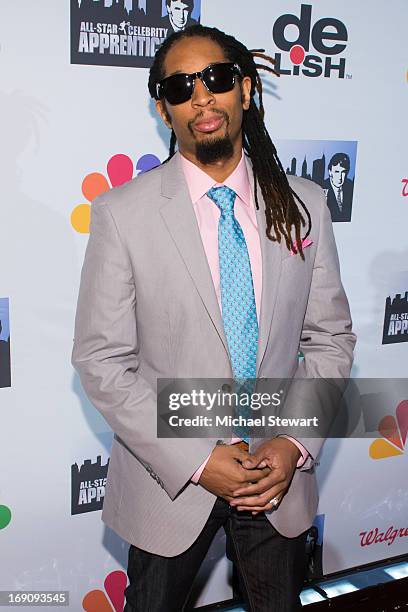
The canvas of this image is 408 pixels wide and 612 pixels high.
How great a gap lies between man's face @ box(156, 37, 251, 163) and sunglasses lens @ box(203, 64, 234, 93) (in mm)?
13

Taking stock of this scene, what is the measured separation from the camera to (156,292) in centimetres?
182

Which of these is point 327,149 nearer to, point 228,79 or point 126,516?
point 228,79

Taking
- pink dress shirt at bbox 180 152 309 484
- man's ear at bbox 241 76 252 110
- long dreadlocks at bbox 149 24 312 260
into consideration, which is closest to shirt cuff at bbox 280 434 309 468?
pink dress shirt at bbox 180 152 309 484

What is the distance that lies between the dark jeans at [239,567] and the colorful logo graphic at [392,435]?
1.33 m

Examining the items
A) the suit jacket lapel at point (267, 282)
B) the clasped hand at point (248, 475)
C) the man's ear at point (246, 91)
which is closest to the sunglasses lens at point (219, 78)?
the man's ear at point (246, 91)

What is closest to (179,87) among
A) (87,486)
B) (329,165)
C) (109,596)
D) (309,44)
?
(309,44)

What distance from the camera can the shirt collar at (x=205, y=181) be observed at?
1908 mm

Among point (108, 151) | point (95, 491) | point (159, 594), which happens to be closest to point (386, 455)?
point (95, 491)

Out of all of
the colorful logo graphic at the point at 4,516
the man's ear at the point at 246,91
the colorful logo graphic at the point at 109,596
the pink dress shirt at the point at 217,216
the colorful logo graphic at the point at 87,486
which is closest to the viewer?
the pink dress shirt at the point at 217,216

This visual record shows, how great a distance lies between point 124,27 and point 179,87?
634mm

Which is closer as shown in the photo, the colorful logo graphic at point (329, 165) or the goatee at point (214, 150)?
the goatee at point (214, 150)

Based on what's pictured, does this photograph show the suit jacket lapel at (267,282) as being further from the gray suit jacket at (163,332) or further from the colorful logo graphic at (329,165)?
the colorful logo graphic at (329,165)

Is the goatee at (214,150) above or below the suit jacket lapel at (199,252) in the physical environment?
above

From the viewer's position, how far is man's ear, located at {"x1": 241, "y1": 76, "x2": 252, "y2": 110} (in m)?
2.00
